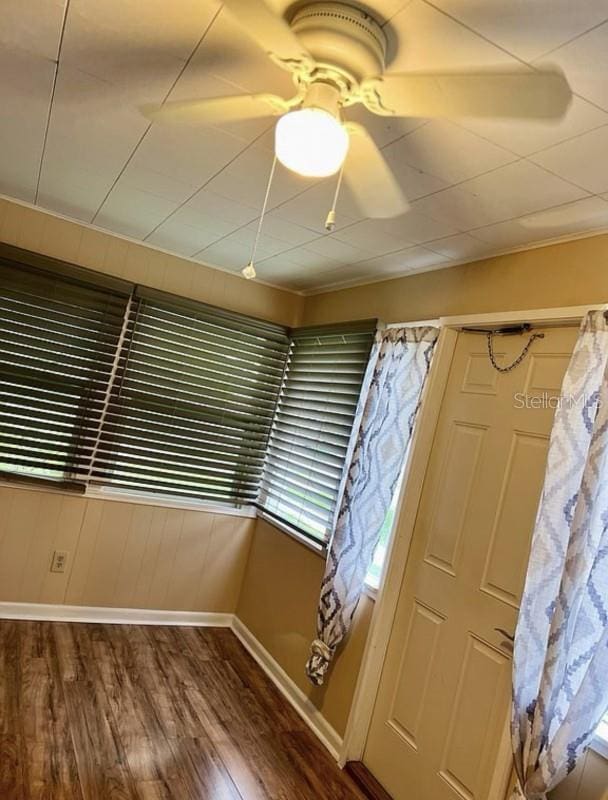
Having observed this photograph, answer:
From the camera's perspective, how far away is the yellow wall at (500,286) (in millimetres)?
2176

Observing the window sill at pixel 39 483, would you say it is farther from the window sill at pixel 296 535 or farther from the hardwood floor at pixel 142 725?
the window sill at pixel 296 535

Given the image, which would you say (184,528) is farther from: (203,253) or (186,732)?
(203,253)

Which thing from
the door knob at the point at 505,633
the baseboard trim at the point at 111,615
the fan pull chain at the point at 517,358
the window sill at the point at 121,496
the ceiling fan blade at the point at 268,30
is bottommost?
the baseboard trim at the point at 111,615

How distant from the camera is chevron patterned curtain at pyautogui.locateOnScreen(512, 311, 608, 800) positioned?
1.74 meters

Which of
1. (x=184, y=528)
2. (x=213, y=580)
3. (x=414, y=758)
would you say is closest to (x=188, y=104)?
(x=414, y=758)

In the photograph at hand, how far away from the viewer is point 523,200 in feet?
6.67

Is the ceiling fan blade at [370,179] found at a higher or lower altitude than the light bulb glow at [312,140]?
higher

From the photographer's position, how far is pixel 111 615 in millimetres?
3857

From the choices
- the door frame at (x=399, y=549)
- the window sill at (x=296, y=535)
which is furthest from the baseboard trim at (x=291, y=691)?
Result: the window sill at (x=296, y=535)

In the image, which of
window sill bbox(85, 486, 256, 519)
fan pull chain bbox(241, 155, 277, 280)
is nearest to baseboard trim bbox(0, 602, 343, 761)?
window sill bbox(85, 486, 256, 519)

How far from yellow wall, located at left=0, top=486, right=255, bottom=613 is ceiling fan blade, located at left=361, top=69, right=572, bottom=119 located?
3097 mm

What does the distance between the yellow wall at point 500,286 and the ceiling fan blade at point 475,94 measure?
0.80 m

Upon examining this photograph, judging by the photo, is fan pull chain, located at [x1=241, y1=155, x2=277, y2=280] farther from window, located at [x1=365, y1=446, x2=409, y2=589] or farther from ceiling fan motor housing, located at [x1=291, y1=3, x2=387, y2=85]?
window, located at [x1=365, y1=446, x2=409, y2=589]

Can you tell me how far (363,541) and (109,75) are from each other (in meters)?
2.23
